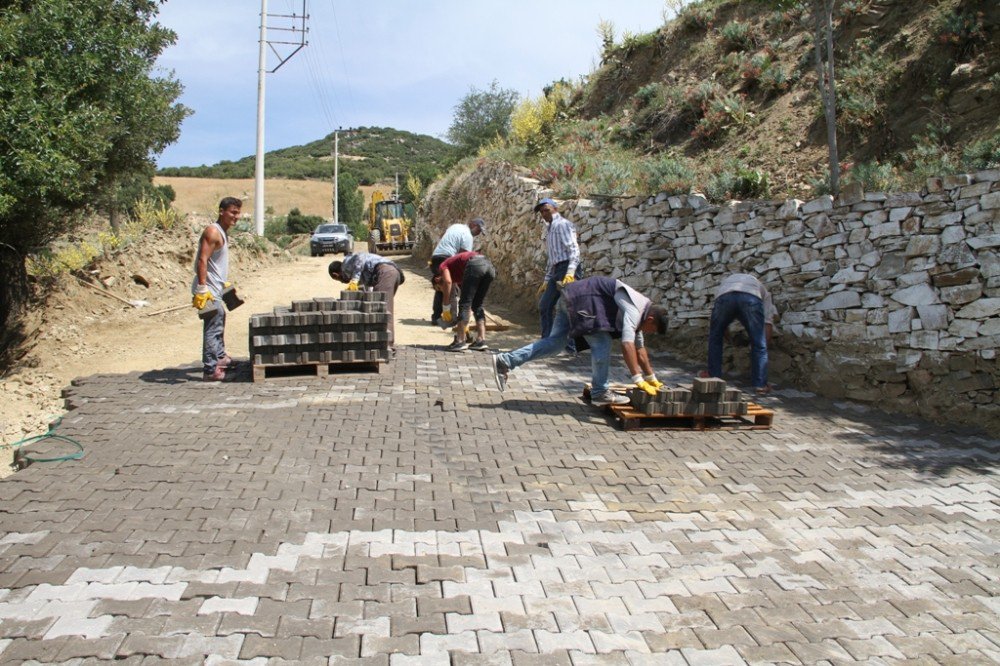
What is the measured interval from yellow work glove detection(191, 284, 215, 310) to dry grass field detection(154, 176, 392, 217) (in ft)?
191

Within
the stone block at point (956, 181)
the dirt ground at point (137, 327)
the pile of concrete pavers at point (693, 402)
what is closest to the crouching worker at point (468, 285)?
the dirt ground at point (137, 327)

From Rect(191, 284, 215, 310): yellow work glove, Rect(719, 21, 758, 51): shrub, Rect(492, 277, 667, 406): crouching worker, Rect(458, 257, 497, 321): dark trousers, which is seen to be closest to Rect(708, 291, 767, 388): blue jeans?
Rect(492, 277, 667, 406): crouching worker

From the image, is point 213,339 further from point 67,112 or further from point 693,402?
point 693,402

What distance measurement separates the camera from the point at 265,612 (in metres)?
3.19

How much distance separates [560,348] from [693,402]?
132cm

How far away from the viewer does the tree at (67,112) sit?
8.13 m

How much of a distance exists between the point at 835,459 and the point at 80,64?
365 inches

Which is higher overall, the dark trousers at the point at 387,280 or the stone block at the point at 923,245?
the stone block at the point at 923,245

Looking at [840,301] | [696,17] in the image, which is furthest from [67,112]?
[696,17]

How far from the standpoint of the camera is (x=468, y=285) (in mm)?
9141

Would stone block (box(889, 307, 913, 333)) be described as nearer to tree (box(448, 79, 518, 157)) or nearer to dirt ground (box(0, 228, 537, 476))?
dirt ground (box(0, 228, 537, 476))

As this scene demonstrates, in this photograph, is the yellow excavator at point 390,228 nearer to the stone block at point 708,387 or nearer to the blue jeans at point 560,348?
the blue jeans at point 560,348

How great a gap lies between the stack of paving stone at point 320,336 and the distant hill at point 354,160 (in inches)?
2460

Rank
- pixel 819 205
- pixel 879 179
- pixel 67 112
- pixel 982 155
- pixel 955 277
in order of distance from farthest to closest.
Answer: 1. pixel 67 112
2. pixel 819 205
3. pixel 879 179
4. pixel 982 155
5. pixel 955 277
